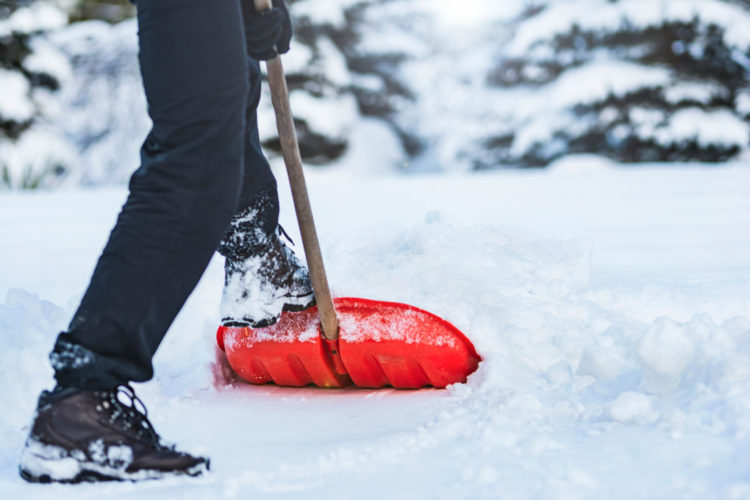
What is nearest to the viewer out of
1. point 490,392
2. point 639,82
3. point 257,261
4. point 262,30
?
point 262,30

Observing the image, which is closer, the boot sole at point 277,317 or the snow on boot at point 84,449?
the snow on boot at point 84,449

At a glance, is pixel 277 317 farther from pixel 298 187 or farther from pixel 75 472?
pixel 75 472

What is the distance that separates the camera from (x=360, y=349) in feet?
4.35

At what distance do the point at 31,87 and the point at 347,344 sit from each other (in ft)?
35.1

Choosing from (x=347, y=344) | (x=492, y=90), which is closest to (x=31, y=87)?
(x=492, y=90)

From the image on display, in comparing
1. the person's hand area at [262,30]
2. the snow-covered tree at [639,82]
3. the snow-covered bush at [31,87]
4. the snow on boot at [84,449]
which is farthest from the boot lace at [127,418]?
the snow-covered tree at [639,82]

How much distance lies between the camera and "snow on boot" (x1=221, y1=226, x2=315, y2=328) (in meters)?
1.32

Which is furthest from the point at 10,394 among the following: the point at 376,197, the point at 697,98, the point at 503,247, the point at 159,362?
the point at 697,98

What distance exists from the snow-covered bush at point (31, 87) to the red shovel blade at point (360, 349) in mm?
8862

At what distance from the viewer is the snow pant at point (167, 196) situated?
2.98 feet

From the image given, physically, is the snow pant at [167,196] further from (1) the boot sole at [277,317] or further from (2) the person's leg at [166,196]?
(1) the boot sole at [277,317]

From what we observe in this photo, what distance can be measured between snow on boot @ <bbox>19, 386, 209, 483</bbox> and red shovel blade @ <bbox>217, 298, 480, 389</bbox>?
17.6 inches

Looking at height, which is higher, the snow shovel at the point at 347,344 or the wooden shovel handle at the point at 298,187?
the wooden shovel handle at the point at 298,187

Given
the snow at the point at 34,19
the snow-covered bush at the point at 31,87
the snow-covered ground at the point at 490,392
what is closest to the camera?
the snow-covered ground at the point at 490,392
